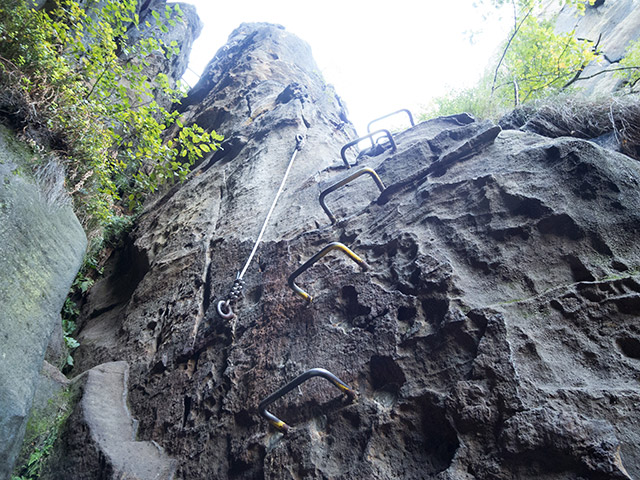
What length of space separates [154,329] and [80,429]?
127 centimetres

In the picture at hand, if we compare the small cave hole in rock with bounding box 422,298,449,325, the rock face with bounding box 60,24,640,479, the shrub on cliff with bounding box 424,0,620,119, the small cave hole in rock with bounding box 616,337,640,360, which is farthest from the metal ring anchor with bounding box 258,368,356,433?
the shrub on cliff with bounding box 424,0,620,119

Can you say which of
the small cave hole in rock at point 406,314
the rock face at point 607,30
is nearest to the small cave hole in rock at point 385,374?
the small cave hole in rock at point 406,314

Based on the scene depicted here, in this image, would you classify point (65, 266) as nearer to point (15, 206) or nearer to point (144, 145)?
point (15, 206)

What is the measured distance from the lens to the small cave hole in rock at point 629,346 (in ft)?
5.63

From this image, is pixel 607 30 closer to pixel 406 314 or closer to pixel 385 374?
Answer: pixel 406 314

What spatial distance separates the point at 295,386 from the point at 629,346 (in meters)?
1.76

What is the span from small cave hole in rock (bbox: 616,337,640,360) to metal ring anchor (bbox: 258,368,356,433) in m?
1.46

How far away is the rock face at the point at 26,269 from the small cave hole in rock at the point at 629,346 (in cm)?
358

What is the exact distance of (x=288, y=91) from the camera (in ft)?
24.7

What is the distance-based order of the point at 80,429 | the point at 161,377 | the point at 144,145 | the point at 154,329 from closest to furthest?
the point at 80,429 < the point at 161,377 < the point at 154,329 < the point at 144,145

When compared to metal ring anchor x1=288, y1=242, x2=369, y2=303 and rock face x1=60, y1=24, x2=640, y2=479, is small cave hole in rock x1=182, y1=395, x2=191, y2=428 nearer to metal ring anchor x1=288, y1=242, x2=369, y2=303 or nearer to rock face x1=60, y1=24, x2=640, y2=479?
rock face x1=60, y1=24, x2=640, y2=479

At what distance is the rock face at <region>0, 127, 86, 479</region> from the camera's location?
2.37 meters

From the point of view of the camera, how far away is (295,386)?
2164mm

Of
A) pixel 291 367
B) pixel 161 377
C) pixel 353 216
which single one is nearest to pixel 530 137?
pixel 353 216
